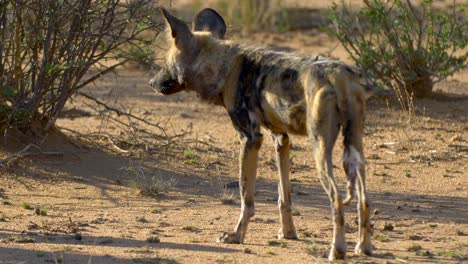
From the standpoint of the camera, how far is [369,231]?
20.7 ft

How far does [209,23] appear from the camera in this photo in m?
7.63

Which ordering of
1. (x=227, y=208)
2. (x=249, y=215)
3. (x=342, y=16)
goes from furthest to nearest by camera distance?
(x=342, y=16), (x=227, y=208), (x=249, y=215)

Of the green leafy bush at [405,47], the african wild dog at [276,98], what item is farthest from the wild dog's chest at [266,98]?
the green leafy bush at [405,47]

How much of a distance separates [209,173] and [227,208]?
1.34m

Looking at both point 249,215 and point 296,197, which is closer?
point 249,215

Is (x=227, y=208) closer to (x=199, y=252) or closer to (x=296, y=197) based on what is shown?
(x=296, y=197)

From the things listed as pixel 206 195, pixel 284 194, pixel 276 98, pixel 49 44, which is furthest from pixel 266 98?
pixel 49 44

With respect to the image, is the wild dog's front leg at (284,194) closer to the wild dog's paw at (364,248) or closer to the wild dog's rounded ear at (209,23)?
the wild dog's paw at (364,248)

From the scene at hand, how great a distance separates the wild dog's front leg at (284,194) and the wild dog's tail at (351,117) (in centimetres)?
88

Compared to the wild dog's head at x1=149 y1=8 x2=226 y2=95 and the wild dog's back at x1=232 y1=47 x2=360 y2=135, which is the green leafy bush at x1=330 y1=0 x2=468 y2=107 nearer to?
the wild dog's head at x1=149 y1=8 x2=226 y2=95

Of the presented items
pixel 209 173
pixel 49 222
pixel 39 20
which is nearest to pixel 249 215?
pixel 49 222

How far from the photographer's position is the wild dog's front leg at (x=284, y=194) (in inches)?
273

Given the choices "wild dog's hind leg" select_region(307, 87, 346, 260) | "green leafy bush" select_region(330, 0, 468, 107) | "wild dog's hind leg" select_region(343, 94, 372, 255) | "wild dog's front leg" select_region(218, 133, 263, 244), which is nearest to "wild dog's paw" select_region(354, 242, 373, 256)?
"wild dog's hind leg" select_region(343, 94, 372, 255)

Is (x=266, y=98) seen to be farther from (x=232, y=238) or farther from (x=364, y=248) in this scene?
(x=364, y=248)
